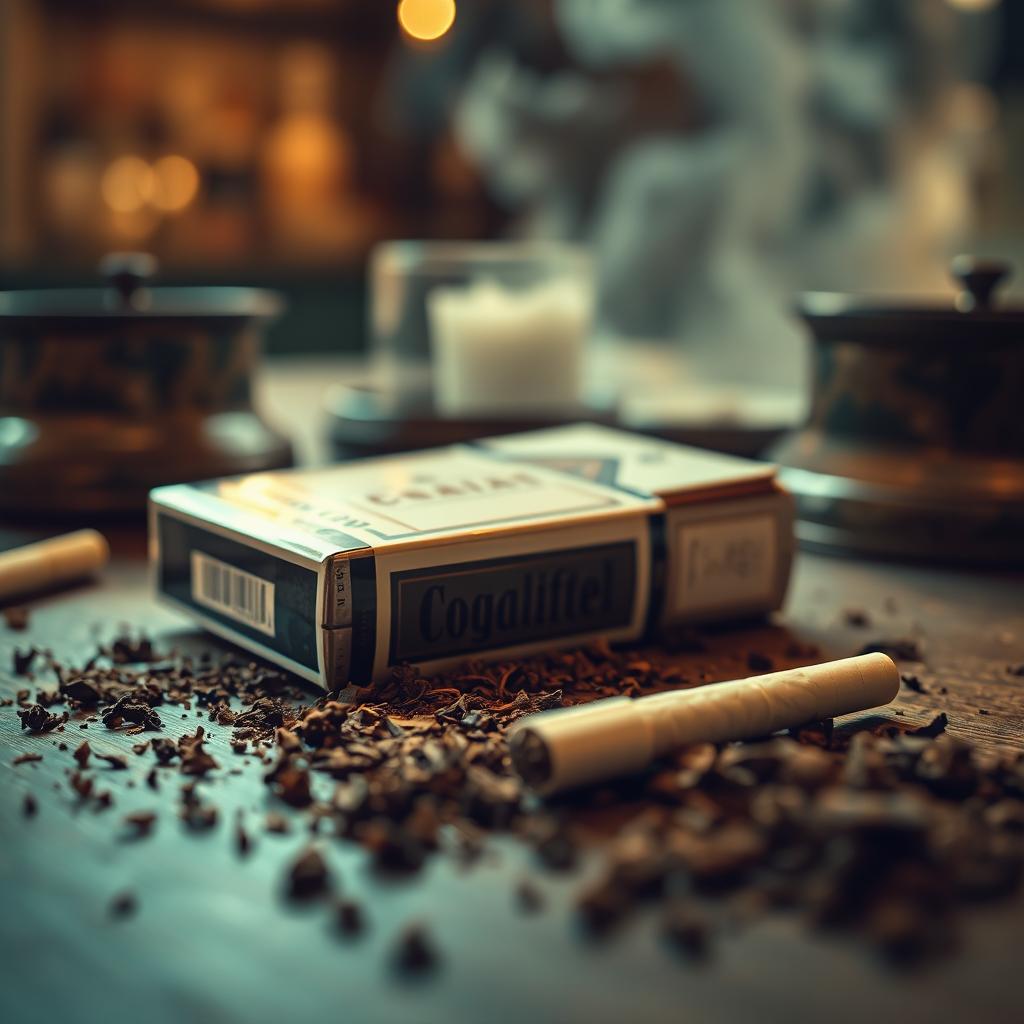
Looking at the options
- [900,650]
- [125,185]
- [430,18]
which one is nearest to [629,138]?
[430,18]

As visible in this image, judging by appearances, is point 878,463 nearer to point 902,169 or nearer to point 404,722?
point 404,722

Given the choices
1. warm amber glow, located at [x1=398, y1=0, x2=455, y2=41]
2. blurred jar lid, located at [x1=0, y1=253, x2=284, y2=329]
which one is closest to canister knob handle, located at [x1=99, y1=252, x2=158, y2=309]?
blurred jar lid, located at [x1=0, y1=253, x2=284, y2=329]

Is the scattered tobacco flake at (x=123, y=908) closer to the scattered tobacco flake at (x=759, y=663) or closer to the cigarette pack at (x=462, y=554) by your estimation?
the cigarette pack at (x=462, y=554)

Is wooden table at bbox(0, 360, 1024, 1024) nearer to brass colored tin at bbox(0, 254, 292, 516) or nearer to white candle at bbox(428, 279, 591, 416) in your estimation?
brass colored tin at bbox(0, 254, 292, 516)

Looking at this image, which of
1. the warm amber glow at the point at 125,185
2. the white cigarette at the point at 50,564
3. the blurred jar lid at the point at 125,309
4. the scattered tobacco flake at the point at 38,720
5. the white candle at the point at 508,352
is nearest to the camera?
the scattered tobacco flake at the point at 38,720

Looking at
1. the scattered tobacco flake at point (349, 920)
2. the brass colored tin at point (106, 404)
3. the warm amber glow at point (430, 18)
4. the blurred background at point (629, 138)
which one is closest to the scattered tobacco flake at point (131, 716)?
the scattered tobacco flake at point (349, 920)

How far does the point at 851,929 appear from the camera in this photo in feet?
1.36

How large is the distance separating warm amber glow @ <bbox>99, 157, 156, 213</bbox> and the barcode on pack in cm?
266

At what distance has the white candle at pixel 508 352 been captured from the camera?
1.26 metres

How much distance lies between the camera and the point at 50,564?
0.87 metres

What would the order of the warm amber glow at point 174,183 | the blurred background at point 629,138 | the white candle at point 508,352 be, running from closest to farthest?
the white candle at point 508,352, the blurred background at point 629,138, the warm amber glow at point 174,183

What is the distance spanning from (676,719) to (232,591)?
0.28m

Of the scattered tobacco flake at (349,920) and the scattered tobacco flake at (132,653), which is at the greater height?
the scattered tobacco flake at (349,920)

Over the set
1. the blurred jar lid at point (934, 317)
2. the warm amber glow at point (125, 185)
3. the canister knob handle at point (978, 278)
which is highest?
the warm amber glow at point (125, 185)
